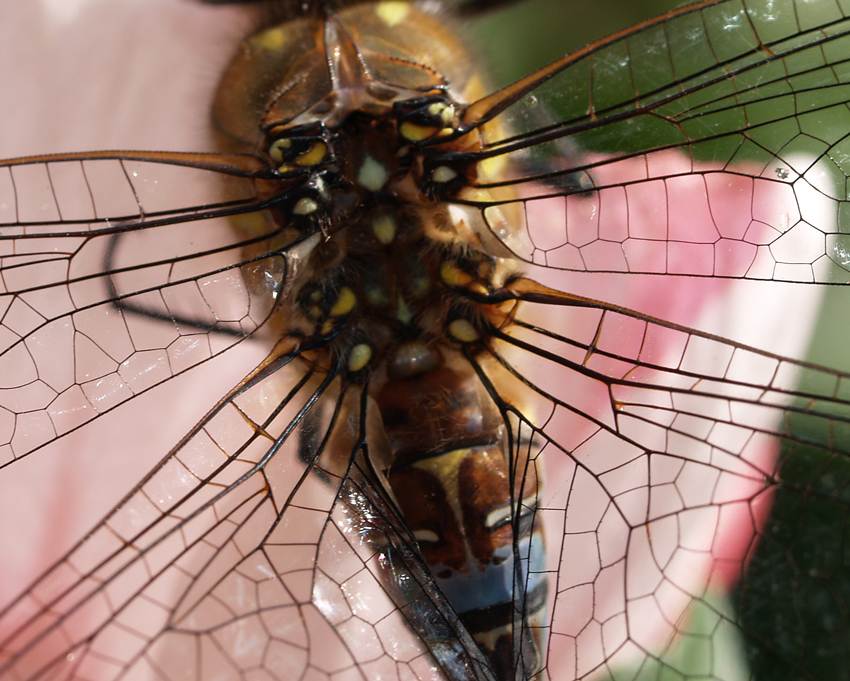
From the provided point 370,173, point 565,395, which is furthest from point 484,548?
point 370,173

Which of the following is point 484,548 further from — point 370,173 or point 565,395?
point 370,173

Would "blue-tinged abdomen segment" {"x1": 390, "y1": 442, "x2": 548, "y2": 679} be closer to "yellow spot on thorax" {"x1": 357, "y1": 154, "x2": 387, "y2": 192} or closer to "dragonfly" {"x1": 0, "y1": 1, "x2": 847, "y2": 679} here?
"dragonfly" {"x1": 0, "y1": 1, "x2": 847, "y2": 679}

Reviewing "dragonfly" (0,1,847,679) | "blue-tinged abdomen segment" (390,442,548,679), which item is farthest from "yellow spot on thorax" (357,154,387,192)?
"blue-tinged abdomen segment" (390,442,548,679)

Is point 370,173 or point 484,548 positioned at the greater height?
point 370,173

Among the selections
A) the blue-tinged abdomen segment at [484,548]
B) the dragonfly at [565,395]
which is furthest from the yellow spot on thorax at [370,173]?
the blue-tinged abdomen segment at [484,548]

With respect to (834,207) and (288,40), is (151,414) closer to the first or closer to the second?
(288,40)

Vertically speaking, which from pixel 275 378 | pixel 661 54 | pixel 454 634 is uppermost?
pixel 661 54

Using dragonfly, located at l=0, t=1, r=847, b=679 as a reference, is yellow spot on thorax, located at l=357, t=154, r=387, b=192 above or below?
above

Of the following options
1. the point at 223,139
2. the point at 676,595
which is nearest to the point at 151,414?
the point at 223,139
